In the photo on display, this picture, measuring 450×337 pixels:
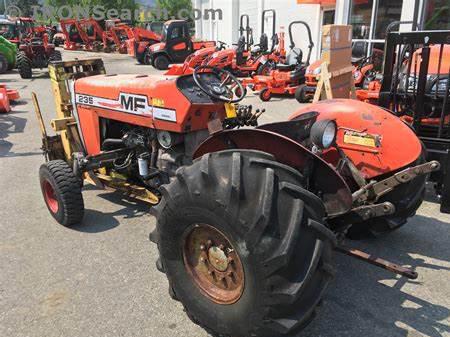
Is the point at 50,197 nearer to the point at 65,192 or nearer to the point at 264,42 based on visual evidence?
the point at 65,192

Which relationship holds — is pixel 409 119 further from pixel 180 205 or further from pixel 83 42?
pixel 83 42

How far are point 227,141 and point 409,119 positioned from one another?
140 inches

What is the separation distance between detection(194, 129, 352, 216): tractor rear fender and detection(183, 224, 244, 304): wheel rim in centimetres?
61

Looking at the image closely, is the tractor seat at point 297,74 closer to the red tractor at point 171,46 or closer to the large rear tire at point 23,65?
the red tractor at point 171,46

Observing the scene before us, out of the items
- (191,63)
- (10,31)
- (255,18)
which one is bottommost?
(191,63)

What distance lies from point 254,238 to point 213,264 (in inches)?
19.1

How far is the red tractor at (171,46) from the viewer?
1917 cm

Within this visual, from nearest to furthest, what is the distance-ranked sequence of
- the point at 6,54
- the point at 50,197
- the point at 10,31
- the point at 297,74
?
1. the point at 50,197
2. the point at 297,74
3. the point at 6,54
4. the point at 10,31

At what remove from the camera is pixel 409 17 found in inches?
441

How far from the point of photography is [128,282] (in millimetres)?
3094

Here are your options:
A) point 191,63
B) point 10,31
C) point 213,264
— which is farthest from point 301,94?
point 10,31

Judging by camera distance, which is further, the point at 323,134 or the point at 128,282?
the point at 128,282

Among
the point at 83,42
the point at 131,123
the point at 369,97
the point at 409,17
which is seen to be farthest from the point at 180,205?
the point at 83,42

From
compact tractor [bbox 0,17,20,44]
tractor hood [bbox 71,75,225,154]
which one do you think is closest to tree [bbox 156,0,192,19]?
compact tractor [bbox 0,17,20,44]
